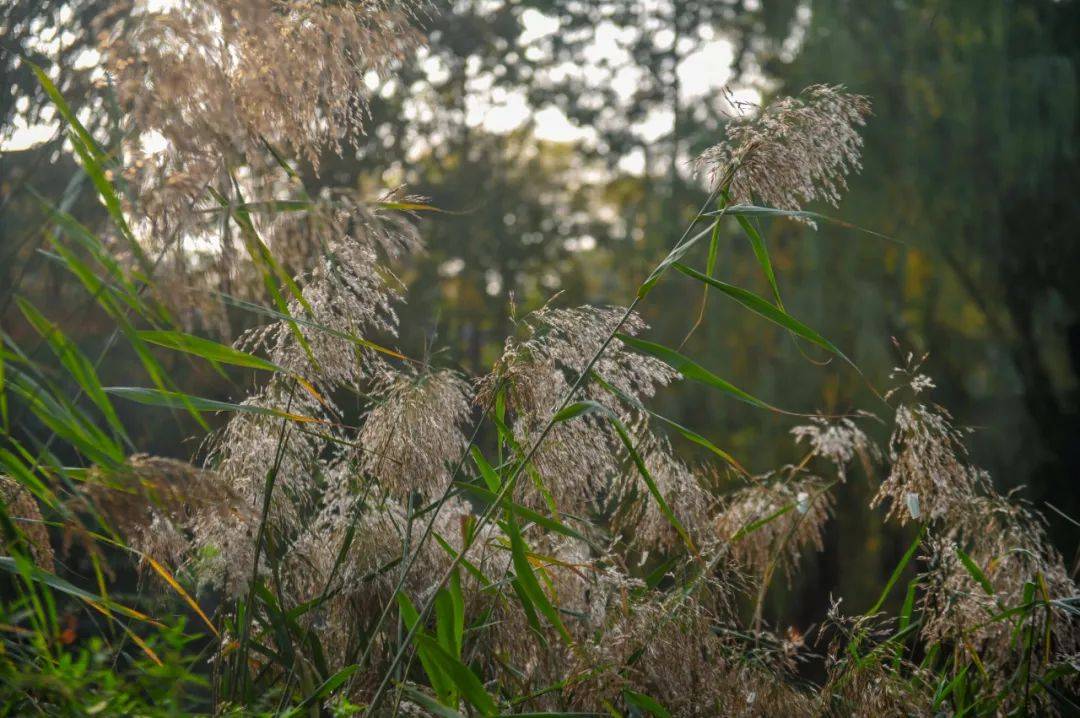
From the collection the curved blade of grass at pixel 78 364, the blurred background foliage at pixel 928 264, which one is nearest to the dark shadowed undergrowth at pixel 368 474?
the curved blade of grass at pixel 78 364

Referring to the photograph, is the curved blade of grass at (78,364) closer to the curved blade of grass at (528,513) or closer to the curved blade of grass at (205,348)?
the curved blade of grass at (205,348)

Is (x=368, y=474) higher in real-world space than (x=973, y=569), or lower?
higher

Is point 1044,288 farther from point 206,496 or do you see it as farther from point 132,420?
point 206,496

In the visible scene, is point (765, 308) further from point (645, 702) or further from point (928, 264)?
point (928, 264)

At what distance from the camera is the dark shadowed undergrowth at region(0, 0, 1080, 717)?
101 cm

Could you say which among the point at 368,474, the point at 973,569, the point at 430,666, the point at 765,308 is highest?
the point at 765,308

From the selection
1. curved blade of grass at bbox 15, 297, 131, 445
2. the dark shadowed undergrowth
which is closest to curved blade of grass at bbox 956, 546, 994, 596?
the dark shadowed undergrowth

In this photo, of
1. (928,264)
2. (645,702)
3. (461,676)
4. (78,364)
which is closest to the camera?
(78,364)

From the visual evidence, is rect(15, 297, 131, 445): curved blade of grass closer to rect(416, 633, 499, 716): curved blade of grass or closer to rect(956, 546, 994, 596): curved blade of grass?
rect(416, 633, 499, 716): curved blade of grass

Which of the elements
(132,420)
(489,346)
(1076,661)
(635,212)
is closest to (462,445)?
(1076,661)

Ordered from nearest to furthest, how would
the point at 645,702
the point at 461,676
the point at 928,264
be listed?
the point at 461,676, the point at 645,702, the point at 928,264

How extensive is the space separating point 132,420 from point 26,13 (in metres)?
2.67

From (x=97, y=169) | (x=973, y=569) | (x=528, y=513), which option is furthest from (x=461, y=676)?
(x=973, y=569)

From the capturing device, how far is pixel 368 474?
1.41m
